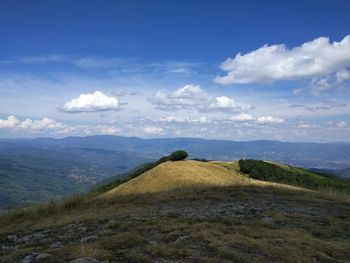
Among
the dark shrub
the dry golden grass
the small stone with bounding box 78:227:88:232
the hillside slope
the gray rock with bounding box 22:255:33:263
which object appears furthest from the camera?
the dark shrub

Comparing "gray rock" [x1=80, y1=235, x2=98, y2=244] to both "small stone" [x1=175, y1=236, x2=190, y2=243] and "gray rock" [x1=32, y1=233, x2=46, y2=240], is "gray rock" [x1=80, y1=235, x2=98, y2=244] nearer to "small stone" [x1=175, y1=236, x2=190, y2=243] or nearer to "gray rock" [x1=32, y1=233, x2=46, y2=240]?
"gray rock" [x1=32, y1=233, x2=46, y2=240]

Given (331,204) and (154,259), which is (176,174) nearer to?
(331,204)

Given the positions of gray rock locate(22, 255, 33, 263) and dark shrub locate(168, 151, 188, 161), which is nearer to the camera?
gray rock locate(22, 255, 33, 263)

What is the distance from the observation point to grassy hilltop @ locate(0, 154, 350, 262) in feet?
28.5

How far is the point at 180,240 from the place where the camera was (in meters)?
10.0

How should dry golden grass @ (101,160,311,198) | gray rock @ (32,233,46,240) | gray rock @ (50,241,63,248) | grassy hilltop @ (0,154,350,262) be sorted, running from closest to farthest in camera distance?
grassy hilltop @ (0,154,350,262) → gray rock @ (50,241,63,248) → gray rock @ (32,233,46,240) → dry golden grass @ (101,160,311,198)

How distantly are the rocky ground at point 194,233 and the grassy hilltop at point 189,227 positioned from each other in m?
0.02

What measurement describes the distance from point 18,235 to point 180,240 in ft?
19.0

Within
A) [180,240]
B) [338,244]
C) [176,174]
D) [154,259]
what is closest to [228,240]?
[180,240]

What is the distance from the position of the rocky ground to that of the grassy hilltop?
0.9 inches

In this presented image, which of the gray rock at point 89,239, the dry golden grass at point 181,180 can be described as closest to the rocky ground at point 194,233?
the gray rock at point 89,239

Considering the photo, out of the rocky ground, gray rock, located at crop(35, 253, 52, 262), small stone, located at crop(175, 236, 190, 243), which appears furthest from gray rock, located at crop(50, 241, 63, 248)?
small stone, located at crop(175, 236, 190, 243)

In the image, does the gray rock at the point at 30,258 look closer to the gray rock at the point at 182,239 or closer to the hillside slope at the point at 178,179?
the gray rock at the point at 182,239

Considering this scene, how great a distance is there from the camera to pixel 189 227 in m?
11.6
